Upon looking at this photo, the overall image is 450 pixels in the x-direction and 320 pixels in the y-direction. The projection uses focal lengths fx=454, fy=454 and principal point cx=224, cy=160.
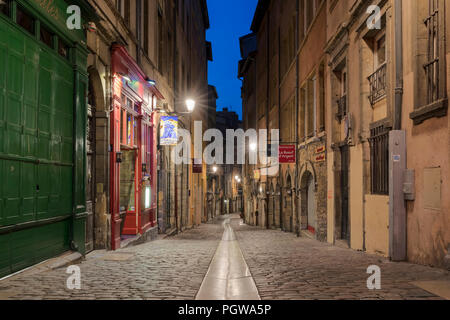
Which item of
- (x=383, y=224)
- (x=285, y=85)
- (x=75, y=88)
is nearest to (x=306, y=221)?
(x=285, y=85)

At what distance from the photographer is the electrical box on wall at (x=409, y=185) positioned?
8.10 m

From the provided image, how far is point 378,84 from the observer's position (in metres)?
10.5

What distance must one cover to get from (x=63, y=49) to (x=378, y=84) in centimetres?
688

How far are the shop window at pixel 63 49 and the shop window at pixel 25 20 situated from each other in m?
1.07

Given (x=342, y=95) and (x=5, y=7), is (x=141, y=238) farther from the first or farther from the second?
(x=5, y=7)

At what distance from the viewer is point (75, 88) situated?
Result: 8.66m

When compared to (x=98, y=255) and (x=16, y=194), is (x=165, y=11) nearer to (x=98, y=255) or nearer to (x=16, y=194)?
(x=98, y=255)

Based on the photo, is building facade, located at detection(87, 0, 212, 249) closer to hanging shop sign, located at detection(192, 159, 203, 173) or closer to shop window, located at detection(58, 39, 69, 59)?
shop window, located at detection(58, 39, 69, 59)

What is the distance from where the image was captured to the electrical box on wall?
8.10 metres

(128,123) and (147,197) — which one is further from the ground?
(128,123)

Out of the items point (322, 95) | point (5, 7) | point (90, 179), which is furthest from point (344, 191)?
point (5, 7)

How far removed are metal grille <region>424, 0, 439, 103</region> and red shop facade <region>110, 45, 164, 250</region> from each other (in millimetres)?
6869

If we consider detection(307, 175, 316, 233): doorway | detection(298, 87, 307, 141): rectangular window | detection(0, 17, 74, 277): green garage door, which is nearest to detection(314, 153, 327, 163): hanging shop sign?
detection(307, 175, 316, 233): doorway

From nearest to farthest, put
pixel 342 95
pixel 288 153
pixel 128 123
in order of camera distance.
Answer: pixel 128 123 → pixel 342 95 → pixel 288 153
